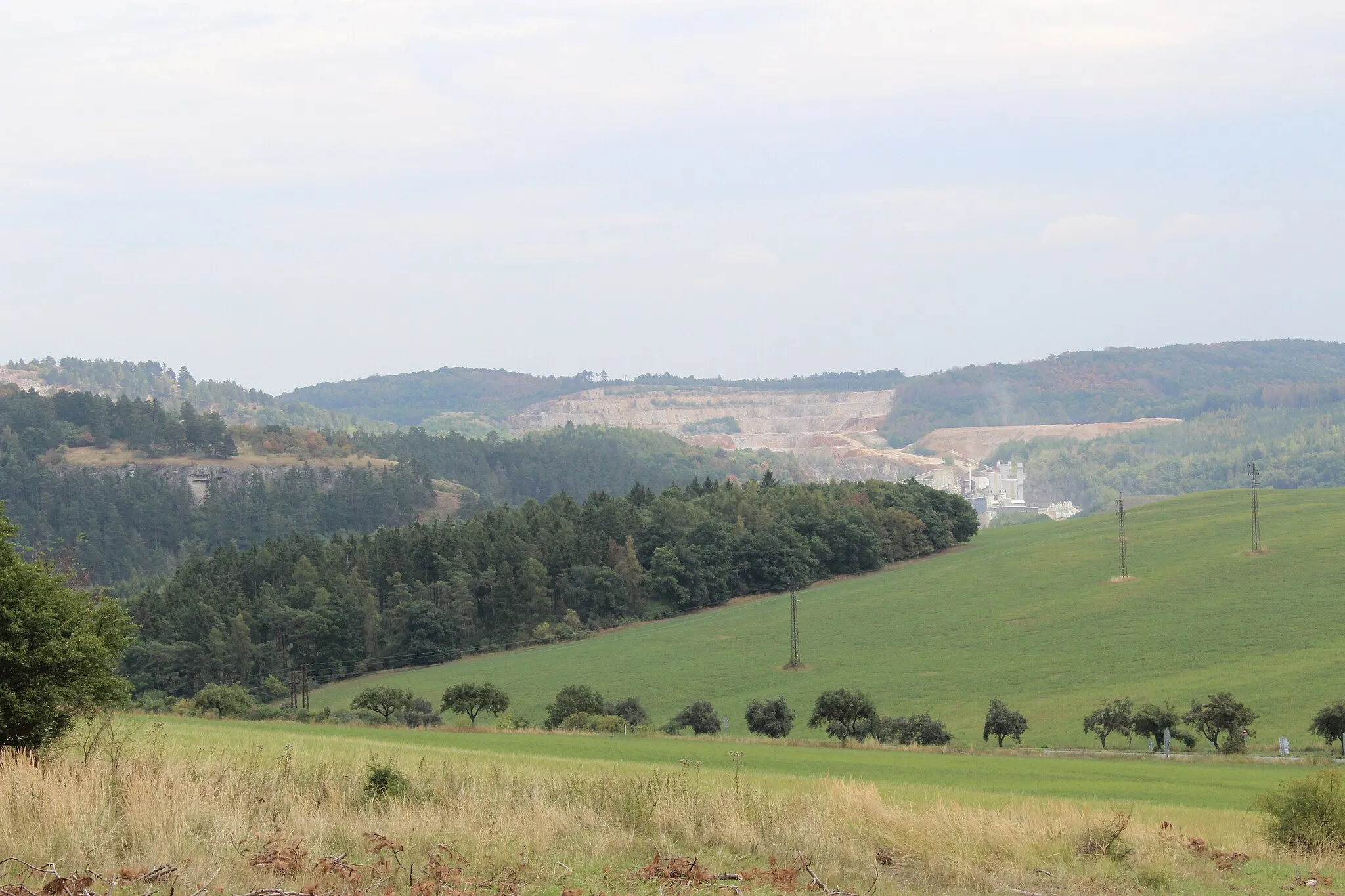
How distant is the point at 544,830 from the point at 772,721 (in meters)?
47.1

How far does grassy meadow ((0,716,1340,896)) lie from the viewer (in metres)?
12.0

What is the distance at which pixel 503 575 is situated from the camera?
401 feet

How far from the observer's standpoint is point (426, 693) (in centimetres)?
8994

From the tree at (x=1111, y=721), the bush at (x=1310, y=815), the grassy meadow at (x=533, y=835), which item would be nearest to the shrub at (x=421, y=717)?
the tree at (x=1111, y=721)

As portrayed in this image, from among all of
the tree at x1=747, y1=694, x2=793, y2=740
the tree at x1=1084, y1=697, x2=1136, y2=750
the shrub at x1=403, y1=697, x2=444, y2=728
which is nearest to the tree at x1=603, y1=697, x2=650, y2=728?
the tree at x1=747, y1=694, x2=793, y2=740

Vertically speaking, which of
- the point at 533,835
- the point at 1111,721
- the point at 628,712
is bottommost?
the point at 628,712

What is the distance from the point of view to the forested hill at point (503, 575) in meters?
108

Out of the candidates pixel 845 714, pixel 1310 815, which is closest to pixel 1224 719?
pixel 845 714

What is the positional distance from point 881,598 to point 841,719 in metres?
55.8

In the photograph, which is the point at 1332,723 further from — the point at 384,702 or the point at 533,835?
the point at 384,702

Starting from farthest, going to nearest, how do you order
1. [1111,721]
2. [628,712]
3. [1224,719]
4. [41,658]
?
[628,712]
[1111,721]
[1224,719]
[41,658]

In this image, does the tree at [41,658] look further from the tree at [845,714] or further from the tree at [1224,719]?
the tree at [1224,719]

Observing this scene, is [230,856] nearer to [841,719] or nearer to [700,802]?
[700,802]

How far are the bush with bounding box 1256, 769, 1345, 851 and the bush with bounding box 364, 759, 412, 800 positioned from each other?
37.3 ft
